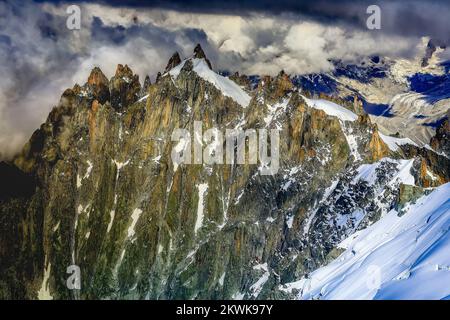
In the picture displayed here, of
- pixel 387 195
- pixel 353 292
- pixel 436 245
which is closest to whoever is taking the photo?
pixel 436 245

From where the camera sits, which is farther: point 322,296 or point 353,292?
point 322,296
